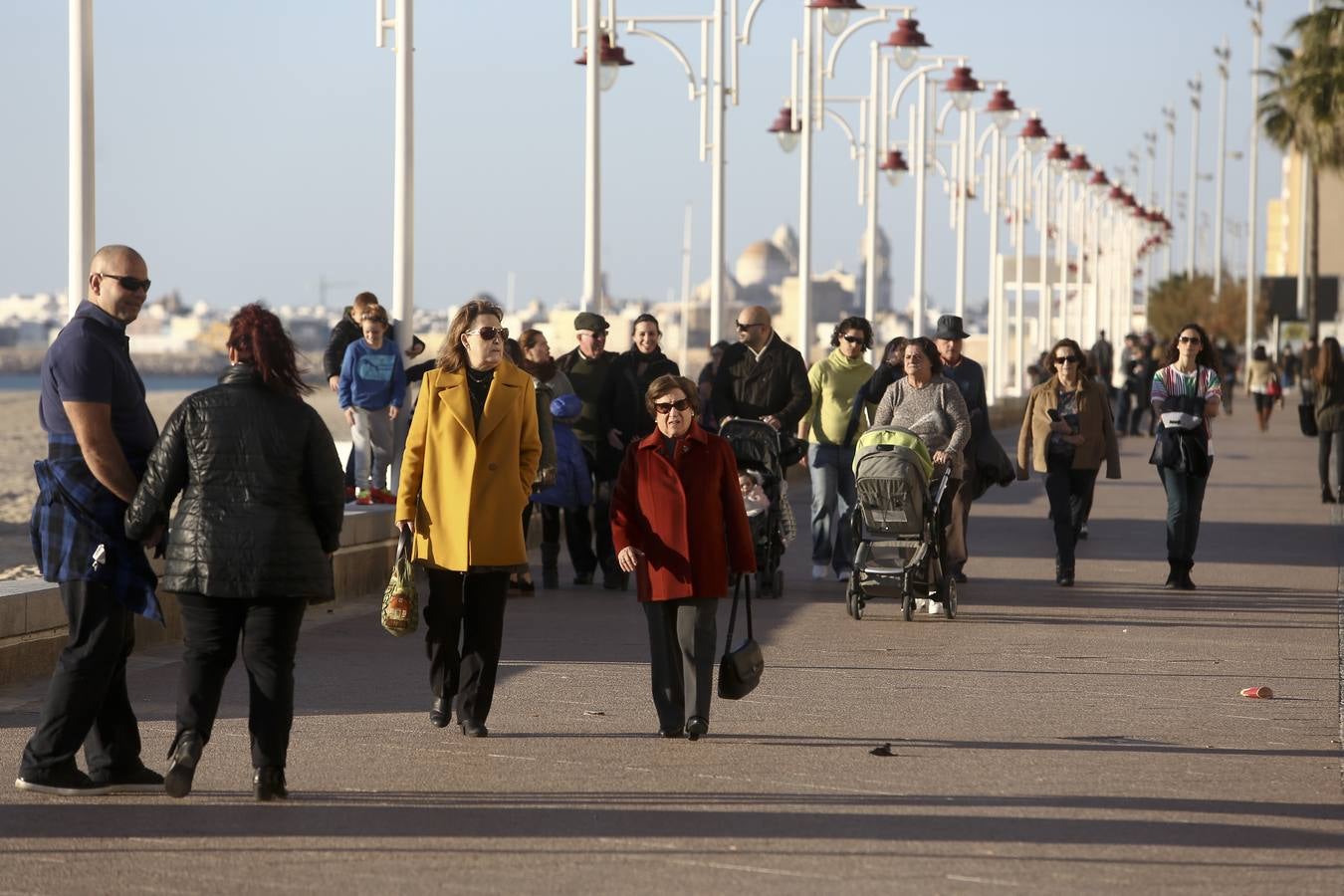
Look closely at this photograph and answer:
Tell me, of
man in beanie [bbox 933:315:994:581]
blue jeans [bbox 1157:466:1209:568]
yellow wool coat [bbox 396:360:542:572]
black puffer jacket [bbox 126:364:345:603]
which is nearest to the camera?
black puffer jacket [bbox 126:364:345:603]

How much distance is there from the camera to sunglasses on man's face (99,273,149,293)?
771 cm

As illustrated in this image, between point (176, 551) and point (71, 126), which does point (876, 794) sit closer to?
point (176, 551)

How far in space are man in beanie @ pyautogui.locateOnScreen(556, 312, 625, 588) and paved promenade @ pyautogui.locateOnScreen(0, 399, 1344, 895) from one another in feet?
4.87

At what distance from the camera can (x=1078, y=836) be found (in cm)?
732

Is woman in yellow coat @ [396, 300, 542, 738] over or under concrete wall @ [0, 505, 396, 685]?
over

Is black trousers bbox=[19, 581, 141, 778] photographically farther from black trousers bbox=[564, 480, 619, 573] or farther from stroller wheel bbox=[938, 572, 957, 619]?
black trousers bbox=[564, 480, 619, 573]

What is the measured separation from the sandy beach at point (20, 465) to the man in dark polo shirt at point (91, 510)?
0.66m

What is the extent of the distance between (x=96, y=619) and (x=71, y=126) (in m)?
4.58

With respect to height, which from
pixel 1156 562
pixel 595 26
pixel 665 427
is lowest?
pixel 1156 562

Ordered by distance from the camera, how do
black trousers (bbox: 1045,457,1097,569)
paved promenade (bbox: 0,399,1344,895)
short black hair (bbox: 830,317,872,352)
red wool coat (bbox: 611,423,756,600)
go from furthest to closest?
black trousers (bbox: 1045,457,1097,569) < short black hair (bbox: 830,317,872,352) < red wool coat (bbox: 611,423,756,600) < paved promenade (bbox: 0,399,1344,895)

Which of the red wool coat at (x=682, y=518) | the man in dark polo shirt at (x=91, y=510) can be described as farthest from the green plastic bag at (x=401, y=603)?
the man in dark polo shirt at (x=91, y=510)

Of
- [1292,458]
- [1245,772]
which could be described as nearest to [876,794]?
[1245,772]

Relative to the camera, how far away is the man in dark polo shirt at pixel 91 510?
761cm

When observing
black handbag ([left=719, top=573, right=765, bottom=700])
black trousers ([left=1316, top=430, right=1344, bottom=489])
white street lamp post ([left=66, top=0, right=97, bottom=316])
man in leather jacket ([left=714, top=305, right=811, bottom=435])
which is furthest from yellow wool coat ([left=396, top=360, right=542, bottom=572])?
black trousers ([left=1316, top=430, right=1344, bottom=489])
